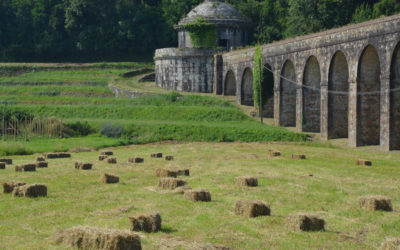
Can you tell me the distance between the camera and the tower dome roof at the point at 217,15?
242 feet

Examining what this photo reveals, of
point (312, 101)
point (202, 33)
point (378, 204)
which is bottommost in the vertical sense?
point (378, 204)

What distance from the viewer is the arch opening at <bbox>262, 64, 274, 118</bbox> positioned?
55.5 metres

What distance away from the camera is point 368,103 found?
39.8 meters

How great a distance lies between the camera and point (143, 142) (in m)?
44.0

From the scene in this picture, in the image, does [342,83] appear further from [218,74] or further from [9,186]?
[9,186]

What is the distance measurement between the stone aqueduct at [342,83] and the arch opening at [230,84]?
37.7 ft

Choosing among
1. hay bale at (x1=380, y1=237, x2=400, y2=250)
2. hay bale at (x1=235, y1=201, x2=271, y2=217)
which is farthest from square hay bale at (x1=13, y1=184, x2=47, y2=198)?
hay bale at (x1=380, y1=237, x2=400, y2=250)

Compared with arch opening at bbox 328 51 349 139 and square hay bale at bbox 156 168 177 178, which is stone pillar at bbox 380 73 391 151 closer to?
arch opening at bbox 328 51 349 139

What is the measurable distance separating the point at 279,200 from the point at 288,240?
17.0 ft

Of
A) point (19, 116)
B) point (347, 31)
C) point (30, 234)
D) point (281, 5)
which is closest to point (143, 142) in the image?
point (19, 116)

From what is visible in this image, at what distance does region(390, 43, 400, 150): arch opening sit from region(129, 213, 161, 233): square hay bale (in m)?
25.0

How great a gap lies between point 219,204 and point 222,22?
57.4 m

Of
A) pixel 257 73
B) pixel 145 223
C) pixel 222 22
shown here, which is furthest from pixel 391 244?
pixel 222 22

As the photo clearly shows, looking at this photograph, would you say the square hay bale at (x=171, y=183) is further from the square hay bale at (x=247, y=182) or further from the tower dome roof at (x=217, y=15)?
the tower dome roof at (x=217, y=15)
